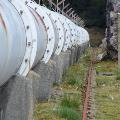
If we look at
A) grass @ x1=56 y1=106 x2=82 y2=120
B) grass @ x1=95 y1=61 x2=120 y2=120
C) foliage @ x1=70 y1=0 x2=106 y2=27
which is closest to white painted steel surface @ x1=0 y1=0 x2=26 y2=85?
grass @ x1=56 y1=106 x2=82 y2=120

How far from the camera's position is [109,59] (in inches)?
1088

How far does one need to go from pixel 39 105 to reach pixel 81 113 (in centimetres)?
99

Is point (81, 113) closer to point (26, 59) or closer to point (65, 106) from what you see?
point (65, 106)

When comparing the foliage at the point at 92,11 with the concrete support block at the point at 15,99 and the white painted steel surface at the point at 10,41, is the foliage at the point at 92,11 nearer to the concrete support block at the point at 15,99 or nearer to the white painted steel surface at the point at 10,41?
the concrete support block at the point at 15,99

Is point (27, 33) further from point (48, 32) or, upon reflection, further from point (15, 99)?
point (48, 32)

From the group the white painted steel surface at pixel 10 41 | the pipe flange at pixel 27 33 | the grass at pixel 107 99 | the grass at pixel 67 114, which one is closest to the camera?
the white painted steel surface at pixel 10 41

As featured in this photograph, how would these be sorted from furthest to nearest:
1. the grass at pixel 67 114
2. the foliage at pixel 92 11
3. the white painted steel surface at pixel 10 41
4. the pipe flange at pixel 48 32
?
the foliage at pixel 92 11, the pipe flange at pixel 48 32, the grass at pixel 67 114, the white painted steel surface at pixel 10 41

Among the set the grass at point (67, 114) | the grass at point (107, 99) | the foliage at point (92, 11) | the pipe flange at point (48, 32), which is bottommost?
the grass at point (67, 114)

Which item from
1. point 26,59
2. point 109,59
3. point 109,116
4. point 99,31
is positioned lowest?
point 109,116

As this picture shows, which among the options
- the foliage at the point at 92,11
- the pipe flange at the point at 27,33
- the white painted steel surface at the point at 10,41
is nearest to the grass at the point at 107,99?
the pipe flange at the point at 27,33

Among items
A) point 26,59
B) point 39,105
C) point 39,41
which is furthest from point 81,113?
point 26,59

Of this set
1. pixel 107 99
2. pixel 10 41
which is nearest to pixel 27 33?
pixel 10 41

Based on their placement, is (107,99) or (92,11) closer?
(107,99)

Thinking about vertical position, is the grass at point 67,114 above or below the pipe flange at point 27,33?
below
